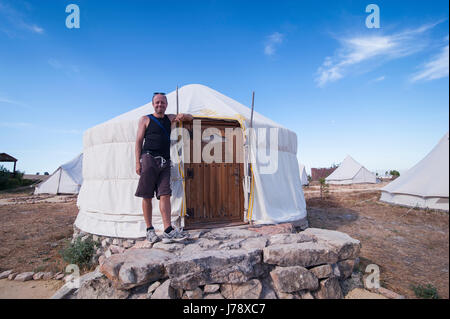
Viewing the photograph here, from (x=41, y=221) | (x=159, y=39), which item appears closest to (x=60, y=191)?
(x=41, y=221)

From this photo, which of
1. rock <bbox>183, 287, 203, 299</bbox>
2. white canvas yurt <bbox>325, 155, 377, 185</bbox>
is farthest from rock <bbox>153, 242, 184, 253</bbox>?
white canvas yurt <bbox>325, 155, 377, 185</bbox>

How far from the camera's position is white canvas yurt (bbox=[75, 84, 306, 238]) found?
3.40m

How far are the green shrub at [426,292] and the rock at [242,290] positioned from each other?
1.24 metres

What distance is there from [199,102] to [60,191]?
11819 mm

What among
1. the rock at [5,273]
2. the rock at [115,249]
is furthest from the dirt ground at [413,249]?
the rock at [5,273]

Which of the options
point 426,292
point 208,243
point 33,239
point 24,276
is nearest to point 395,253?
point 426,292

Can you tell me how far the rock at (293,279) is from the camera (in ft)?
6.81

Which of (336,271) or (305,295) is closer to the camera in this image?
(305,295)

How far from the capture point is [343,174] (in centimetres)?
1759

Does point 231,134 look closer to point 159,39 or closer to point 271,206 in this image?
point 271,206

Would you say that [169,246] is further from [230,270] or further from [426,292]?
[426,292]

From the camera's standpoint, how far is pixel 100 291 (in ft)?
6.64

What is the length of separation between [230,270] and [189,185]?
173cm
